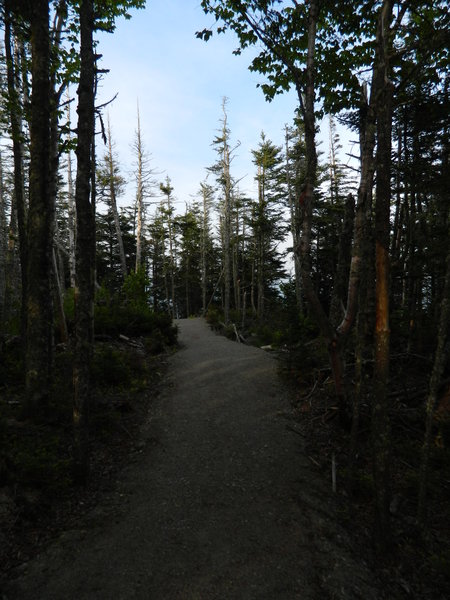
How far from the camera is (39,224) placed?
6.32 metres

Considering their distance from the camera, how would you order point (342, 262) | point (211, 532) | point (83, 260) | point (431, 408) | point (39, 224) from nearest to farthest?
point (211, 532), point (431, 408), point (83, 260), point (39, 224), point (342, 262)

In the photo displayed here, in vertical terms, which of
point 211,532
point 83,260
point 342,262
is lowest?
point 211,532

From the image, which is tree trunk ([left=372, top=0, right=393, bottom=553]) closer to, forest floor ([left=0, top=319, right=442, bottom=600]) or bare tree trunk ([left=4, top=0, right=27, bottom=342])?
forest floor ([left=0, top=319, right=442, bottom=600])

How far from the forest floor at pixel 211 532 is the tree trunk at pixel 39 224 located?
2733 millimetres

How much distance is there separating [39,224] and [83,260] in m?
2.12

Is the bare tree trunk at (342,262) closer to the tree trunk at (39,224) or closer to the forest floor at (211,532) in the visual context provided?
the forest floor at (211,532)

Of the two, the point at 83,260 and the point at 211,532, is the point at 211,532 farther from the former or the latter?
the point at 83,260

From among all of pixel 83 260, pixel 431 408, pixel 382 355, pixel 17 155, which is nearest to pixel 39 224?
pixel 83 260

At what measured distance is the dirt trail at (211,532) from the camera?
3219 millimetres

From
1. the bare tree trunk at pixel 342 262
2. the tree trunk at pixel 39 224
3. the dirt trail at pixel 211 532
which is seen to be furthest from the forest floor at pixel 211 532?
the bare tree trunk at pixel 342 262

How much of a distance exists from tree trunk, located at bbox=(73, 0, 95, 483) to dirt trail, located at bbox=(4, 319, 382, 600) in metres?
1.09

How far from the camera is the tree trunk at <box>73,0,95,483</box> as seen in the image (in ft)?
16.3

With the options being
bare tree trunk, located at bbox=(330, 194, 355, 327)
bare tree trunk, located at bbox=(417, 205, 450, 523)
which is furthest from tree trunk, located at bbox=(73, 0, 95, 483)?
bare tree trunk, located at bbox=(330, 194, 355, 327)

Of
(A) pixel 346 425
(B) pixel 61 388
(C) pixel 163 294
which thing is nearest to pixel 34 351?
(B) pixel 61 388
